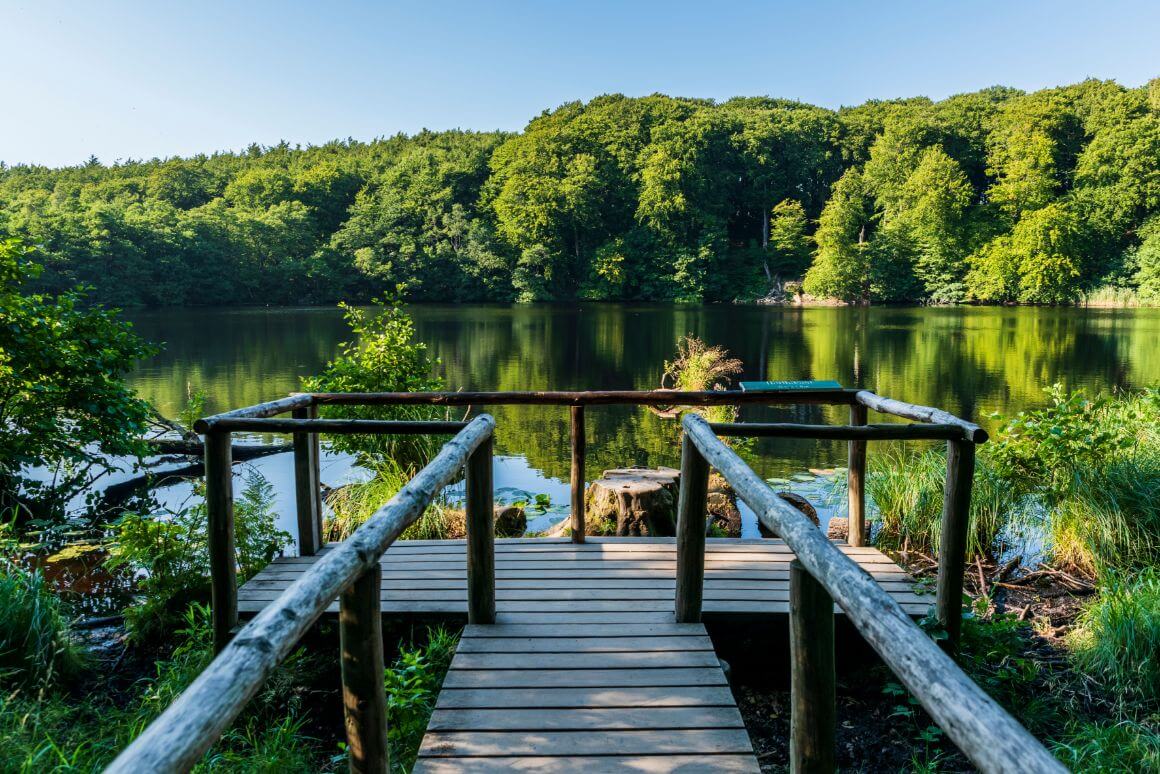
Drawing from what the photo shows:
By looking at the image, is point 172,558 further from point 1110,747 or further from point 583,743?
Result: point 1110,747

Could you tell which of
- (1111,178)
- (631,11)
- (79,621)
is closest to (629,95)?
(631,11)

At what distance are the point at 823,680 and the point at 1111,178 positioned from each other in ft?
205

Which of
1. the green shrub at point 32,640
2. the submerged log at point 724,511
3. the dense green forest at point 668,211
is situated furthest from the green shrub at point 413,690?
the dense green forest at point 668,211

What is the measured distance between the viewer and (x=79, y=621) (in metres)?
5.19

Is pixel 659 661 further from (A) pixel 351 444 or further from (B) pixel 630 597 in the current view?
(A) pixel 351 444

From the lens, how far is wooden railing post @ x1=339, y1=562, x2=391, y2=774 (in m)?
1.92

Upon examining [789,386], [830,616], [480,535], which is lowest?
[480,535]

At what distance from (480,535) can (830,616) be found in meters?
1.88

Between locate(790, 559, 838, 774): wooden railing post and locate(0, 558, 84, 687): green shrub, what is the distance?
13.0 feet

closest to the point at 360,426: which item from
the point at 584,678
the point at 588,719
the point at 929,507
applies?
the point at 584,678

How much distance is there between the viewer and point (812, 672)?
6.41 feet

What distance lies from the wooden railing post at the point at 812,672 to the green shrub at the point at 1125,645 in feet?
8.90

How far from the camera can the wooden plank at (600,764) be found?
7.93 ft

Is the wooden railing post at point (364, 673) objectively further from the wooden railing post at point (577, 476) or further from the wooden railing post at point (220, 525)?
the wooden railing post at point (577, 476)
